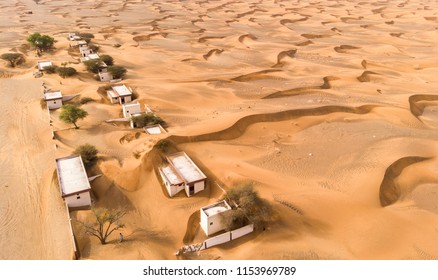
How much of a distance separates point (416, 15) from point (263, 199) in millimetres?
75241

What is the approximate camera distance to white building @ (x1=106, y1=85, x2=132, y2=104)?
29206 mm

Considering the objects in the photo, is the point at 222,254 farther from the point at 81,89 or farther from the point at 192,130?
the point at 81,89

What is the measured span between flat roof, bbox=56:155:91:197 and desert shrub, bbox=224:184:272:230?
7300 mm

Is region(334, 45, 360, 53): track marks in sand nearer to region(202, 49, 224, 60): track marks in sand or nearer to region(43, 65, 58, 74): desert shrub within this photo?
region(202, 49, 224, 60): track marks in sand

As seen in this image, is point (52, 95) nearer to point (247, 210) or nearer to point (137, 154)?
point (137, 154)

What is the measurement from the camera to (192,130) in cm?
2317

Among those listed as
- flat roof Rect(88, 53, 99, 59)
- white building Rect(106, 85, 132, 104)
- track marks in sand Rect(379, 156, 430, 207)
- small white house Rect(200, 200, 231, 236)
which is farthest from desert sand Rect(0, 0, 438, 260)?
flat roof Rect(88, 53, 99, 59)

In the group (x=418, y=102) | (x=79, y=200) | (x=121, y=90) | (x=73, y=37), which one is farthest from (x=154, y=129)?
(x=73, y=37)

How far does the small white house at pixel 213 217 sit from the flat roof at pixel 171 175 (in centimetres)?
256

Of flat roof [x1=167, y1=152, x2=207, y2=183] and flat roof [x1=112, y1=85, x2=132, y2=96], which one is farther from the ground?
flat roof [x1=167, y1=152, x2=207, y2=183]

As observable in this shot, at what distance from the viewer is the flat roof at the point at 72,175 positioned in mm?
17339

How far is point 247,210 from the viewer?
15.6 meters

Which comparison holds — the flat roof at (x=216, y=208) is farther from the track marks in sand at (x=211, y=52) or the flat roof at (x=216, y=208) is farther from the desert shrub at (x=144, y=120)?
the track marks in sand at (x=211, y=52)
